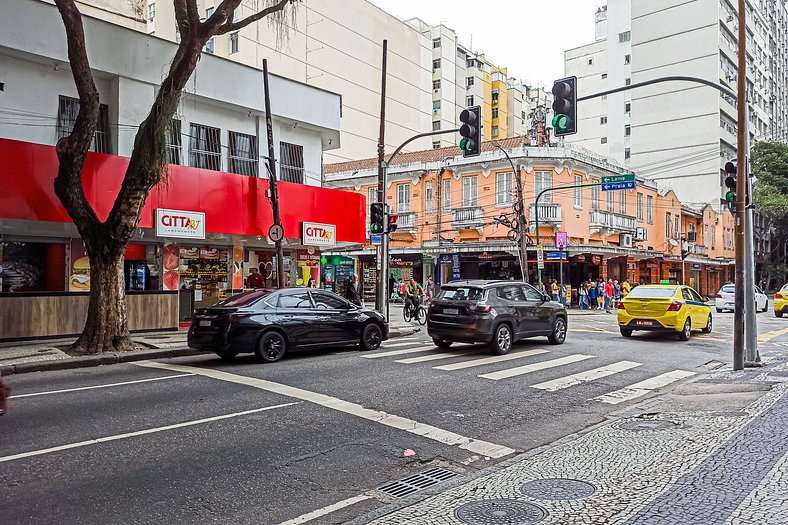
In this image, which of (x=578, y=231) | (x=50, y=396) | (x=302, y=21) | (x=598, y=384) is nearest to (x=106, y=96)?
(x=50, y=396)

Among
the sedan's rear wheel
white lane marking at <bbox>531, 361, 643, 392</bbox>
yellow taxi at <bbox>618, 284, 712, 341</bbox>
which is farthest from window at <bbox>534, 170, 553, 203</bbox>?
the sedan's rear wheel

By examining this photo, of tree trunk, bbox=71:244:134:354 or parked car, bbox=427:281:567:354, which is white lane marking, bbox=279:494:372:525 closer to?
parked car, bbox=427:281:567:354

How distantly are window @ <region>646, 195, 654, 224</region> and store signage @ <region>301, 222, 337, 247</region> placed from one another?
3073 centimetres

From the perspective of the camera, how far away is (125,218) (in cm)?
1263

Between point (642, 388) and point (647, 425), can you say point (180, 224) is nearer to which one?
point (642, 388)

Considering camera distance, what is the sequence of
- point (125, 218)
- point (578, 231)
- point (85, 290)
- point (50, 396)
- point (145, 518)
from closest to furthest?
1. point (145, 518)
2. point (50, 396)
3. point (125, 218)
4. point (85, 290)
5. point (578, 231)

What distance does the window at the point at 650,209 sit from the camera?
43156 millimetres

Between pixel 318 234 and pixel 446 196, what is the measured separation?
20235 millimetres

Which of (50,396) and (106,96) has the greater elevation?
(106,96)

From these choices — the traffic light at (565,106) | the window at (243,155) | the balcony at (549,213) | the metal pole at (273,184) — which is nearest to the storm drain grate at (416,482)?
the traffic light at (565,106)

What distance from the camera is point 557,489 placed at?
16.5 ft

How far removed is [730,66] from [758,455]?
6433 centimetres

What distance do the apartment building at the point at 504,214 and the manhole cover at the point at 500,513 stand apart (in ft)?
94.5

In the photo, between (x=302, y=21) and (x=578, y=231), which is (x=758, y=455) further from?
(x=302, y=21)
